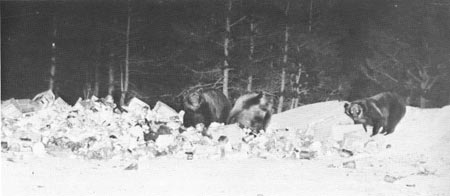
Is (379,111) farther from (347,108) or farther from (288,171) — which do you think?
(288,171)

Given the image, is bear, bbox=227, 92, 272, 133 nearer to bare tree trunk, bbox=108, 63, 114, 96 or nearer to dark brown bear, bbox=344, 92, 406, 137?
dark brown bear, bbox=344, 92, 406, 137

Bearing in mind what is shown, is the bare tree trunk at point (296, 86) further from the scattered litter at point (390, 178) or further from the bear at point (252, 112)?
the scattered litter at point (390, 178)

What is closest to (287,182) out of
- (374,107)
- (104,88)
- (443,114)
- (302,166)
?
(302,166)

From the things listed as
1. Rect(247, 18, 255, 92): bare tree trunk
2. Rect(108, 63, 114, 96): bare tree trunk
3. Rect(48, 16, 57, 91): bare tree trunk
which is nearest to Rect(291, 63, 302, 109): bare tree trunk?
Rect(247, 18, 255, 92): bare tree trunk

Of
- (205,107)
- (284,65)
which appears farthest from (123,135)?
(284,65)

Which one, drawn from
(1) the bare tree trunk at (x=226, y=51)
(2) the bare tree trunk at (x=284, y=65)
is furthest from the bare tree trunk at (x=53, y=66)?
(2) the bare tree trunk at (x=284, y=65)

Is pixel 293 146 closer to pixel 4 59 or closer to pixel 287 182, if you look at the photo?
pixel 287 182
